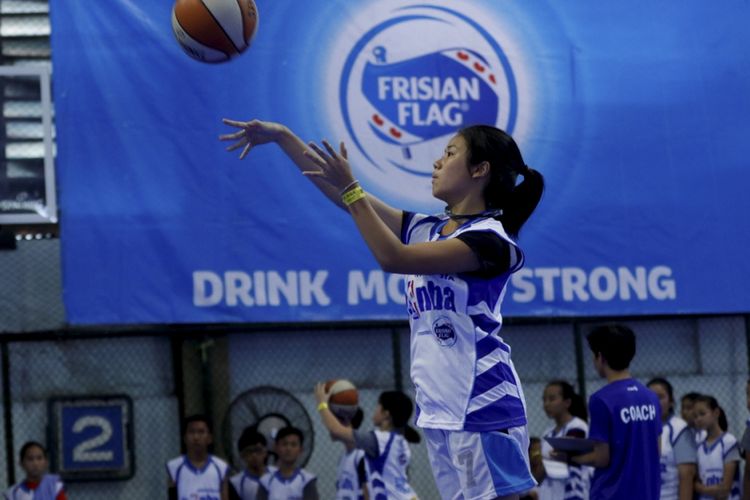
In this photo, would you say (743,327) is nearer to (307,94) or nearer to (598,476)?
(307,94)

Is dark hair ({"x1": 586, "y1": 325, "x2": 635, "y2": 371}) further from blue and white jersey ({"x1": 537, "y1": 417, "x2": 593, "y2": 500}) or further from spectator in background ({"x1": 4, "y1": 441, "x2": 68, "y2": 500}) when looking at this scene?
spectator in background ({"x1": 4, "y1": 441, "x2": 68, "y2": 500})

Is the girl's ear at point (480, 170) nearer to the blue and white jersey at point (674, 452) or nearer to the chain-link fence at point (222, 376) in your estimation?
the blue and white jersey at point (674, 452)

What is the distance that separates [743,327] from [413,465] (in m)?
3.01

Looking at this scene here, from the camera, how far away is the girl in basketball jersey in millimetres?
8008

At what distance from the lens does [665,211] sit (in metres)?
10.3

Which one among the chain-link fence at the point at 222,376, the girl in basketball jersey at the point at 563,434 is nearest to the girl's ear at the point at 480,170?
the girl in basketball jersey at the point at 563,434

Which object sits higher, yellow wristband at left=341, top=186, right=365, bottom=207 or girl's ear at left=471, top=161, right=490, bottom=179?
girl's ear at left=471, top=161, right=490, bottom=179

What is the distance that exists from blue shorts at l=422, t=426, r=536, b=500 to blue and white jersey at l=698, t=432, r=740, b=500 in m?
5.91

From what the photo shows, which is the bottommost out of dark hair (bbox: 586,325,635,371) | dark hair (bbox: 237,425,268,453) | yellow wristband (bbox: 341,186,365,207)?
dark hair (bbox: 237,425,268,453)

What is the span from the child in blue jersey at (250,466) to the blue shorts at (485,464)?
5.89 meters

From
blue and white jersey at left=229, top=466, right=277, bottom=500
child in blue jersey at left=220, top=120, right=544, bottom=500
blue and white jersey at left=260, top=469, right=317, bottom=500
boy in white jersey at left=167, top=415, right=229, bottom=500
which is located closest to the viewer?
child in blue jersey at left=220, top=120, right=544, bottom=500

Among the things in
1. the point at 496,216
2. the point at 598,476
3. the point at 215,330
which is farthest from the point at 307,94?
the point at 496,216

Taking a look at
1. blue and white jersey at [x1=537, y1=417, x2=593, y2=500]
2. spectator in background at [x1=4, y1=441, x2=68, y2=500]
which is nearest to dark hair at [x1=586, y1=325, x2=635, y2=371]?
blue and white jersey at [x1=537, y1=417, x2=593, y2=500]

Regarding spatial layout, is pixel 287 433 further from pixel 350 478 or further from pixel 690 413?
pixel 690 413
